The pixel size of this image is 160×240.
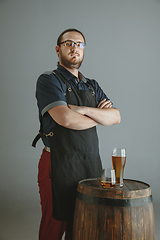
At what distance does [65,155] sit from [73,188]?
268mm

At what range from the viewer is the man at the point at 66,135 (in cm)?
213

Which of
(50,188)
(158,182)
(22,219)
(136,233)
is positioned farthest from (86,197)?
(158,182)

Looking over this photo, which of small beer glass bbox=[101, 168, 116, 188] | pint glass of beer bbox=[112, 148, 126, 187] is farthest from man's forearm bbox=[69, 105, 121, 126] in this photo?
small beer glass bbox=[101, 168, 116, 188]

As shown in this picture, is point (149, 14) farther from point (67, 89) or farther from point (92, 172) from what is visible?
point (92, 172)

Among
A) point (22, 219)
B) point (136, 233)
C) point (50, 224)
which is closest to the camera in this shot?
point (136, 233)

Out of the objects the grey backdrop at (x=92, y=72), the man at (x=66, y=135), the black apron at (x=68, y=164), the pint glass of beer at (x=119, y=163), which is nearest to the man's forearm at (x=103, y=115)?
the man at (x=66, y=135)

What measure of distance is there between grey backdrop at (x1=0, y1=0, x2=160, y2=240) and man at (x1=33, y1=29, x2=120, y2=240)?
1719 mm

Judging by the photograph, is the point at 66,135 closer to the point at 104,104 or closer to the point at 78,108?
the point at 78,108

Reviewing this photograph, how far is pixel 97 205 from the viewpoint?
172 centimetres

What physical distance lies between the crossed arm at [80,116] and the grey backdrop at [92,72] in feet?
6.30

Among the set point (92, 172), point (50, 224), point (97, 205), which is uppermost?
point (92, 172)

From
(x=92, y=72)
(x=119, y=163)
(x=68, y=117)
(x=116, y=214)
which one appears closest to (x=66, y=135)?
(x=68, y=117)

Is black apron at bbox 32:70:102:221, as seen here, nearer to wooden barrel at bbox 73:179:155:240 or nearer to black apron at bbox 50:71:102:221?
black apron at bbox 50:71:102:221

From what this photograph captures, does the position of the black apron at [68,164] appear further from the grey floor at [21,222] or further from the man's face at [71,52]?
the grey floor at [21,222]
